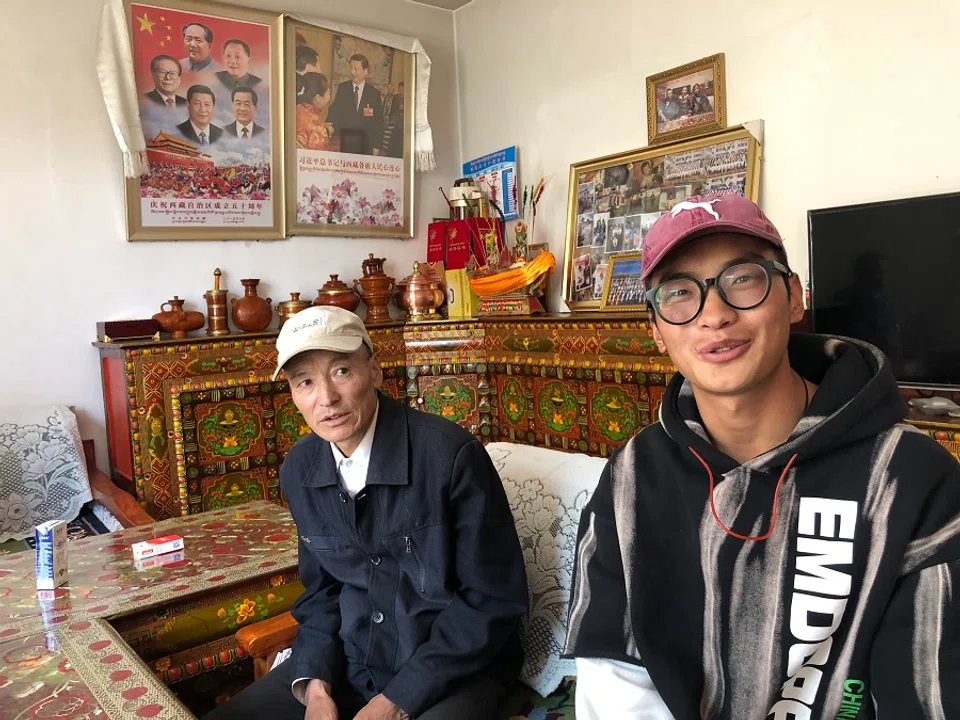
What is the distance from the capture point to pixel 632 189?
351 cm

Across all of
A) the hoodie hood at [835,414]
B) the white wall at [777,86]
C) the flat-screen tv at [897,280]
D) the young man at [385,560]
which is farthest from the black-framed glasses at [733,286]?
the white wall at [777,86]

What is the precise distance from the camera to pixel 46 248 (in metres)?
3.30

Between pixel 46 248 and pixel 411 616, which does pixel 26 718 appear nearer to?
pixel 411 616

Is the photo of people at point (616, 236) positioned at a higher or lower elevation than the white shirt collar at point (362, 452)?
higher

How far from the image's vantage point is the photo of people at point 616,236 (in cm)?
356

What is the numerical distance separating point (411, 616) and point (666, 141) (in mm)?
2605

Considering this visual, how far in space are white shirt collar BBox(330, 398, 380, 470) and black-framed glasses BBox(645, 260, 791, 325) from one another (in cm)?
81

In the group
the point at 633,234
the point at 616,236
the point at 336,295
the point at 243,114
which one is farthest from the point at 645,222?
the point at 243,114

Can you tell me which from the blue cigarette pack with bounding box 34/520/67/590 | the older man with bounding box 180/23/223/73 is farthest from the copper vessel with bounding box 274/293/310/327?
the blue cigarette pack with bounding box 34/520/67/590

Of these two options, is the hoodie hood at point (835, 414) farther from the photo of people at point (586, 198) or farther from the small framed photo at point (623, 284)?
the photo of people at point (586, 198)

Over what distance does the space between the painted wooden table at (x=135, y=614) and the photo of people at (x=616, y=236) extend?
7.05 feet

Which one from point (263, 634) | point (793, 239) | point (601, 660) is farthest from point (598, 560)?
point (793, 239)

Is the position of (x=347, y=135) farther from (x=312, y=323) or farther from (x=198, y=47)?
(x=312, y=323)

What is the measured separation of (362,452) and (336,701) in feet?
1.74
